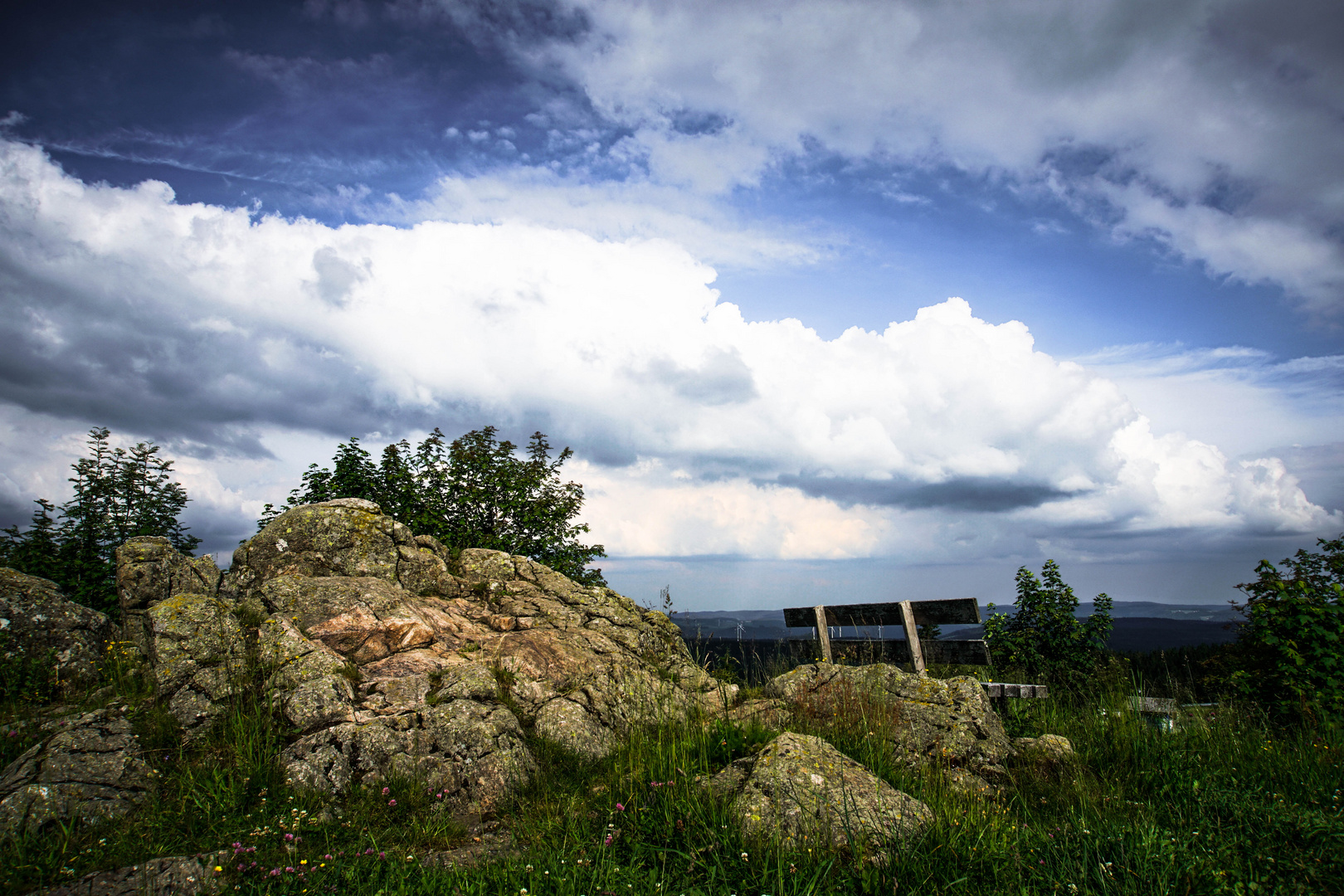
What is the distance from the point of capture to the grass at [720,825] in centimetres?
366

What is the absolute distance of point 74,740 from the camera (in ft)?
18.1

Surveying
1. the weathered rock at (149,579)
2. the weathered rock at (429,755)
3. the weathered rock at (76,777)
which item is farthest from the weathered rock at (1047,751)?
the weathered rock at (149,579)

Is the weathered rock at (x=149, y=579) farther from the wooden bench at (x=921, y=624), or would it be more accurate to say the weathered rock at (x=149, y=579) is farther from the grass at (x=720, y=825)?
the wooden bench at (x=921, y=624)

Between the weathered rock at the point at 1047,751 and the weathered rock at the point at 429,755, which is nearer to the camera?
the weathered rock at the point at 429,755

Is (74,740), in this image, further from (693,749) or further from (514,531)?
(514,531)

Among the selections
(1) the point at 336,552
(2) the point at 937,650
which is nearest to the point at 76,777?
(1) the point at 336,552

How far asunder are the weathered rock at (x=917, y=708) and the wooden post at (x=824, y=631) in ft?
7.43

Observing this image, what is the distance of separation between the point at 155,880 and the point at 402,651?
3.74 meters

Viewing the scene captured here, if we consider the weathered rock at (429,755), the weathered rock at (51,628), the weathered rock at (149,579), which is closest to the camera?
the weathered rock at (429,755)

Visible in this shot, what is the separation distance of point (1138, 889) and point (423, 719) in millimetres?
6039

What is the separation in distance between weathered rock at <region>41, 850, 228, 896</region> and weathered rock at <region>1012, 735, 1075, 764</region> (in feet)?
23.7

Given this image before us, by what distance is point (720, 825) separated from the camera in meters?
4.20

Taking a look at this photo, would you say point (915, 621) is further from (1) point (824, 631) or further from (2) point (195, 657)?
(2) point (195, 657)

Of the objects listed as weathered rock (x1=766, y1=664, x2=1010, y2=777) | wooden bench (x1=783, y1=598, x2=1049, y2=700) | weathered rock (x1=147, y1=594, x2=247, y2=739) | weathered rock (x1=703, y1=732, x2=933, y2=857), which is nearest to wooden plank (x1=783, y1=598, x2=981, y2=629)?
wooden bench (x1=783, y1=598, x2=1049, y2=700)
